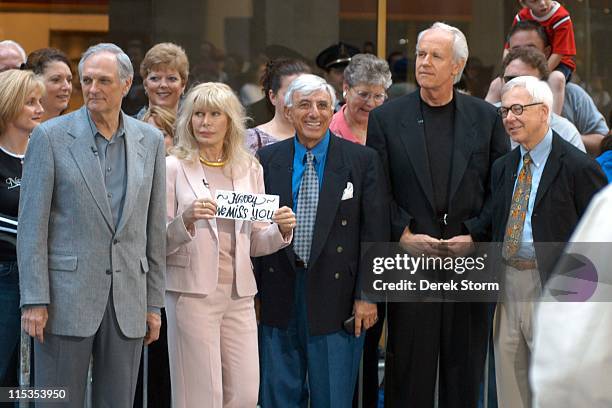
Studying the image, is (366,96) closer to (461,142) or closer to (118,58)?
(461,142)

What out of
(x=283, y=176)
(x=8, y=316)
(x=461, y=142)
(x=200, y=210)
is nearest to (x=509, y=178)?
(x=461, y=142)

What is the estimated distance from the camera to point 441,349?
5.56 m

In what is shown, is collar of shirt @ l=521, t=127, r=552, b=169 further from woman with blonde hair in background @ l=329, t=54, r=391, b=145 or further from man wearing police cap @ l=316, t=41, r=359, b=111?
man wearing police cap @ l=316, t=41, r=359, b=111

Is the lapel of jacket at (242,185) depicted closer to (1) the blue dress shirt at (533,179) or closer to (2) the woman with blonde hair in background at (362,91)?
(2) the woman with blonde hair in background at (362,91)

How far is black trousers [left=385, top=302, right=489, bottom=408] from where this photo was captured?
5.51 metres

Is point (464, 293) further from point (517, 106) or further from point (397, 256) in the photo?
point (517, 106)

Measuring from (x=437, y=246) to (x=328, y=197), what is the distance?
2.05 ft

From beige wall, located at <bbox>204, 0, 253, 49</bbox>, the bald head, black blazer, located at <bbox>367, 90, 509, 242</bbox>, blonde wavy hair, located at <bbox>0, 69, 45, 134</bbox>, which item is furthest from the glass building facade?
blonde wavy hair, located at <bbox>0, 69, 45, 134</bbox>

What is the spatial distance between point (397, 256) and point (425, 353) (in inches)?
21.2

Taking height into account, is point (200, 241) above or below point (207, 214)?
below

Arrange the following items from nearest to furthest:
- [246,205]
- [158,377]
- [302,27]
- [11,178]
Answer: [246,205]
[11,178]
[158,377]
[302,27]

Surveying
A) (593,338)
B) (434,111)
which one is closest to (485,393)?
(434,111)

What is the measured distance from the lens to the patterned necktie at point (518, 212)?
523 cm

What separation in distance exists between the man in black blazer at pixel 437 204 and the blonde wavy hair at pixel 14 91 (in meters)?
1.85
